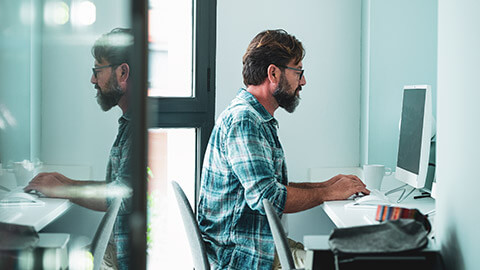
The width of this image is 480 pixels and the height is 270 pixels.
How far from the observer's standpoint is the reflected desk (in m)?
1.30

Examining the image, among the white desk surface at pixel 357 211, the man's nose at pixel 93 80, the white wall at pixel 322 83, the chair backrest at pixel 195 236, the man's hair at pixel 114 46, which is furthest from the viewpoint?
the white wall at pixel 322 83

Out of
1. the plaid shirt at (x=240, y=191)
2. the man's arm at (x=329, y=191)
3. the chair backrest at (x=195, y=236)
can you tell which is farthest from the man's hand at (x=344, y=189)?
the chair backrest at (x=195, y=236)

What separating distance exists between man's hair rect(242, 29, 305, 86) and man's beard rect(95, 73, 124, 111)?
5.11ft

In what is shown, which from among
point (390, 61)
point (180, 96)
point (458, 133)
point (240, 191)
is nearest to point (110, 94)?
point (458, 133)

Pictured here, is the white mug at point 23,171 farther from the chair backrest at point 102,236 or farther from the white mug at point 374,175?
the white mug at point 374,175

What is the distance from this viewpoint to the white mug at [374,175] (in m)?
2.33

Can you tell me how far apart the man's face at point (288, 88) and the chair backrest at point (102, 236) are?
1.59m

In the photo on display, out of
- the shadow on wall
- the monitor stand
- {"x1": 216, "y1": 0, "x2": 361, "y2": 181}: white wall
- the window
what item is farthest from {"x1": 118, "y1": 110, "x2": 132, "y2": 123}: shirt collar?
{"x1": 216, "y1": 0, "x2": 361, "y2": 181}: white wall

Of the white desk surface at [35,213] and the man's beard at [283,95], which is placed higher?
the man's beard at [283,95]

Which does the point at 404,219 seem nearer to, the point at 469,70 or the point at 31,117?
the point at 469,70

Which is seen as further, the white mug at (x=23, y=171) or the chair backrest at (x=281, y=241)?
the chair backrest at (x=281, y=241)

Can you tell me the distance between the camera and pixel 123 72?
0.53m

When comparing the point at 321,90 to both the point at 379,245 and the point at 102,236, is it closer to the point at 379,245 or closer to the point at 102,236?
the point at 379,245

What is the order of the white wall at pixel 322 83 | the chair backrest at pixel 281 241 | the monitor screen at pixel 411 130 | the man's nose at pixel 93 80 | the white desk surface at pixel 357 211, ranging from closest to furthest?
the man's nose at pixel 93 80 < the chair backrest at pixel 281 241 < the white desk surface at pixel 357 211 < the monitor screen at pixel 411 130 < the white wall at pixel 322 83
